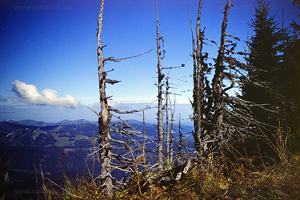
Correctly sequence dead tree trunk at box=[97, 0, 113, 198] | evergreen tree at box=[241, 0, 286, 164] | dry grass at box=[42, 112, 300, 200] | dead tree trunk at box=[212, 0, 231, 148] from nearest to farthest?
dry grass at box=[42, 112, 300, 200], dead tree trunk at box=[97, 0, 113, 198], dead tree trunk at box=[212, 0, 231, 148], evergreen tree at box=[241, 0, 286, 164]

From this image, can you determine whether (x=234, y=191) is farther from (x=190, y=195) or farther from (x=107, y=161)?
(x=107, y=161)

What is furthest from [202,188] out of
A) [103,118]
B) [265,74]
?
[265,74]

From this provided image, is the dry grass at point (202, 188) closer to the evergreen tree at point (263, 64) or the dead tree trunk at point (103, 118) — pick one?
the dead tree trunk at point (103, 118)

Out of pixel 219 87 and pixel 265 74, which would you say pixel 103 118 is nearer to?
pixel 219 87

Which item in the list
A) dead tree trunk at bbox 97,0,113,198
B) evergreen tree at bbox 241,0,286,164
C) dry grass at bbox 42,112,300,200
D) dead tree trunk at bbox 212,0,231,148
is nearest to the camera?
dry grass at bbox 42,112,300,200

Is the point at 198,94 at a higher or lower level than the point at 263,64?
lower

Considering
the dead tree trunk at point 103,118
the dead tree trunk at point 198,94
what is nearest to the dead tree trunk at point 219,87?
the dead tree trunk at point 198,94

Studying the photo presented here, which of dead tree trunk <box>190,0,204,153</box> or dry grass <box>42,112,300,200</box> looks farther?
dead tree trunk <box>190,0,204,153</box>

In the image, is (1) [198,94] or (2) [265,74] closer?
(1) [198,94]

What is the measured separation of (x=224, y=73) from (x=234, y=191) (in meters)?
6.44

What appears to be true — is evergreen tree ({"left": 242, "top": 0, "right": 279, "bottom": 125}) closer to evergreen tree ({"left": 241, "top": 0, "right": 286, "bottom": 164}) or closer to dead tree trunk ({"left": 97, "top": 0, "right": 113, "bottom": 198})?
evergreen tree ({"left": 241, "top": 0, "right": 286, "bottom": 164})

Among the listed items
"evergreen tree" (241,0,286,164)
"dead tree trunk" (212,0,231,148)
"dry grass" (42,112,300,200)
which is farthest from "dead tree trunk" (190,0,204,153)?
"dry grass" (42,112,300,200)

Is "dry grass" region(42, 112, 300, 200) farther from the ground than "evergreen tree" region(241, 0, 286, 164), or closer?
closer

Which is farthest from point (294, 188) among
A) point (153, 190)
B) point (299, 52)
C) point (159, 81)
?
point (159, 81)
